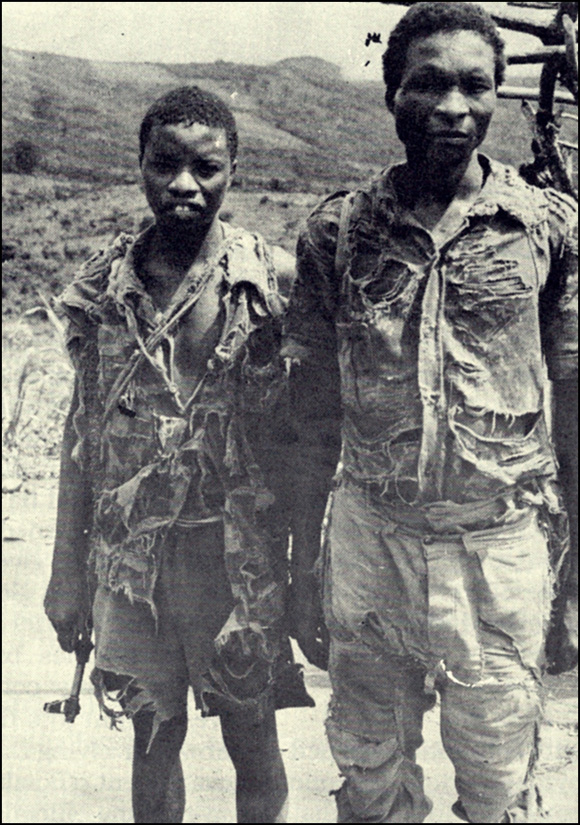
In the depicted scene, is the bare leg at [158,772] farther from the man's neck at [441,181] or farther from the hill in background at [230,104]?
the hill in background at [230,104]

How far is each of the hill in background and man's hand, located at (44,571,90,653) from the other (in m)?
4.60

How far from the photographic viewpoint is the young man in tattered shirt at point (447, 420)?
1516mm

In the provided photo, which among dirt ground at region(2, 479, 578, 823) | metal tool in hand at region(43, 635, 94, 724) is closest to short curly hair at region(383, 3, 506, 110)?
metal tool in hand at region(43, 635, 94, 724)

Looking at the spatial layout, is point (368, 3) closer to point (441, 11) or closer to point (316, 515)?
point (441, 11)

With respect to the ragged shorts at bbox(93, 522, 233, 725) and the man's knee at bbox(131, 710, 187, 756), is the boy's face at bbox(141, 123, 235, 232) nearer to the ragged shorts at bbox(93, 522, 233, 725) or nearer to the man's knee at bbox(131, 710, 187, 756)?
the ragged shorts at bbox(93, 522, 233, 725)

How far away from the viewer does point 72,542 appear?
197cm

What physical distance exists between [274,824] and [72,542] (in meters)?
0.78

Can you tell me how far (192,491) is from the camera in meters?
1.81

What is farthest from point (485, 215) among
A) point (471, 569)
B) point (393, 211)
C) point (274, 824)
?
point (274, 824)

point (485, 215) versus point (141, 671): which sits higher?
point (485, 215)

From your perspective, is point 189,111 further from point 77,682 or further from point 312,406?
point 77,682

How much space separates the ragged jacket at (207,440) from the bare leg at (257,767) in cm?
19

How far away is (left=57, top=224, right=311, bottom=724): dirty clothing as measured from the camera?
1771mm

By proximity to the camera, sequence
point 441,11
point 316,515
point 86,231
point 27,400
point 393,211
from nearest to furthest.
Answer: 1. point 441,11
2. point 393,211
3. point 316,515
4. point 27,400
5. point 86,231
